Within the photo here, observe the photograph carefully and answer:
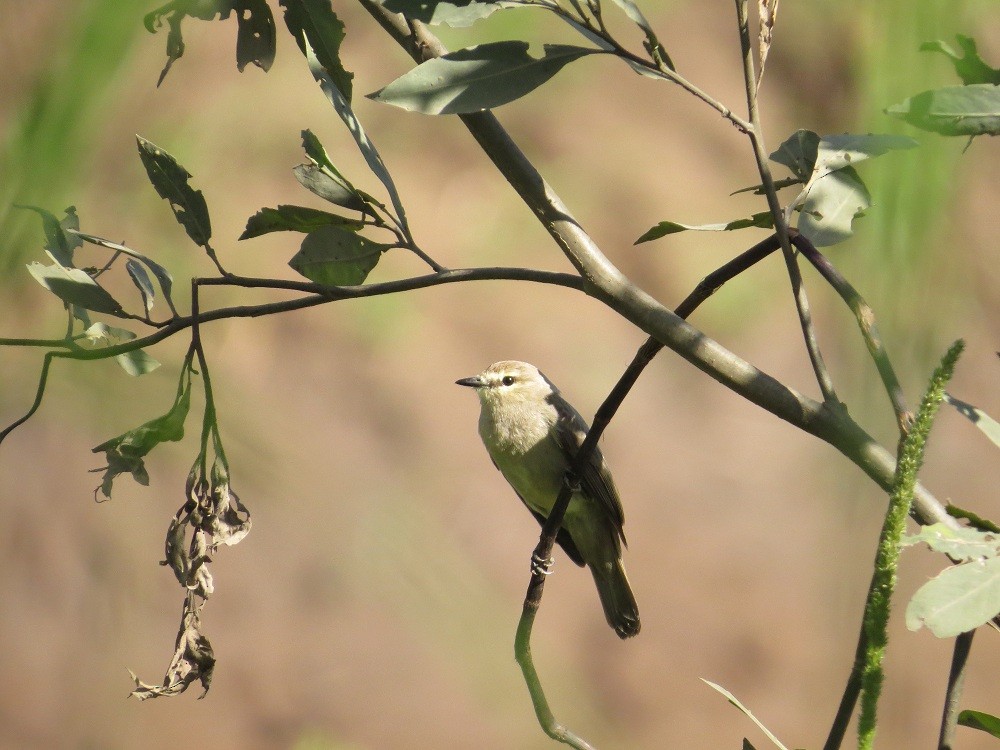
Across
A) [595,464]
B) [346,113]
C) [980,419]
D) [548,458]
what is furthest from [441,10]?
[548,458]

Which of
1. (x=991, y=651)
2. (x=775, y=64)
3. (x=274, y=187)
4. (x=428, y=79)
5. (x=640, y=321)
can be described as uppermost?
(x=775, y=64)

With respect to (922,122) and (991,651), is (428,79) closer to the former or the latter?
(922,122)

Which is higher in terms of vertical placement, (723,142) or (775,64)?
(775,64)

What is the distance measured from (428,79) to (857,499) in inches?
35.1

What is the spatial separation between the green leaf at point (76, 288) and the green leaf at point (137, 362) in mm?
131

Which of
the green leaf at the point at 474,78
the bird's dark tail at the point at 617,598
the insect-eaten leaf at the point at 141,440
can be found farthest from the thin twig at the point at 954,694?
the bird's dark tail at the point at 617,598

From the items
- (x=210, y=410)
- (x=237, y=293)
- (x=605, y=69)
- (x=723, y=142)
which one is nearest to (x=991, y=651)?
(x=723, y=142)

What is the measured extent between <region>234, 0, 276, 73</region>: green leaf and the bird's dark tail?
2.87 meters

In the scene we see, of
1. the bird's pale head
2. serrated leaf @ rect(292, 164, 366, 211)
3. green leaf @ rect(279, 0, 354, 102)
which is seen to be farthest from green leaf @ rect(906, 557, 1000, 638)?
the bird's pale head

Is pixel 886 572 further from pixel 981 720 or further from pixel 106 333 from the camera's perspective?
pixel 106 333

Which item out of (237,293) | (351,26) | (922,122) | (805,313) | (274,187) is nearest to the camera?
(922,122)

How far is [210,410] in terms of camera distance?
1.23 metres

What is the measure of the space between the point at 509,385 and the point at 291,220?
2.48 meters

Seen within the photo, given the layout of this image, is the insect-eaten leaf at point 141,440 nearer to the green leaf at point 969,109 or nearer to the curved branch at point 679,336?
the curved branch at point 679,336
